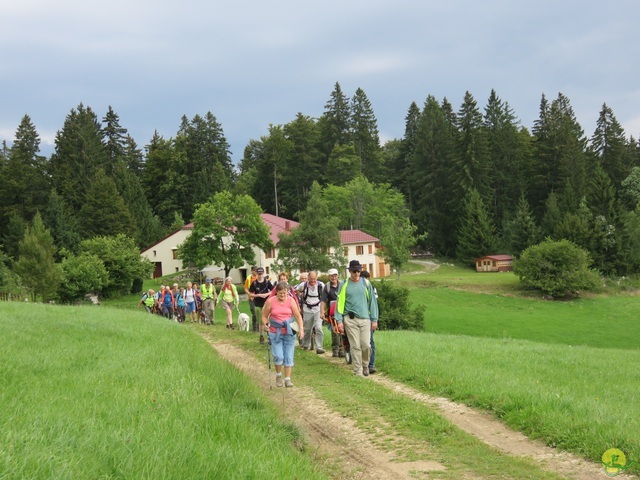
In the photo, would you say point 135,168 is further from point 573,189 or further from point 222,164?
point 573,189

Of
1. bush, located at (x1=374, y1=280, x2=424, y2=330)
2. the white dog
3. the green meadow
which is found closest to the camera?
the green meadow

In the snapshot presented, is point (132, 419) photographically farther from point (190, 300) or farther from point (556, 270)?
point (556, 270)

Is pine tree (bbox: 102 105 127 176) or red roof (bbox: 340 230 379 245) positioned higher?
pine tree (bbox: 102 105 127 176)

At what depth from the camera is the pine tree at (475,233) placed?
7750 centimetres

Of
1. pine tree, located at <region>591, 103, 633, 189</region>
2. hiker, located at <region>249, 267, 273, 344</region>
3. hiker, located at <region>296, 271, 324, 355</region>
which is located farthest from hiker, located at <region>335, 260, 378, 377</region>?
pine tree, located at <region>591, 103, 633, 189</region>

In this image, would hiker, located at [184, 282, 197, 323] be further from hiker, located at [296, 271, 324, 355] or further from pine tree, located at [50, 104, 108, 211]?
pine tree, located at [50, 104, 108, 211]

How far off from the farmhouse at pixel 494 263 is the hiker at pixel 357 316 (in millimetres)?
65822

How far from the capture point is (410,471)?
5.86 meters

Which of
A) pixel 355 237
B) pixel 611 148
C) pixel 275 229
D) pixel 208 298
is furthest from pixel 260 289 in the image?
pixel 611 148

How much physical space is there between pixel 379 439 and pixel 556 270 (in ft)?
169

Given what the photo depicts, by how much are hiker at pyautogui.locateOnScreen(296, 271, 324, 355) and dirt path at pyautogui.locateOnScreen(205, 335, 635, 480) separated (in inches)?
165

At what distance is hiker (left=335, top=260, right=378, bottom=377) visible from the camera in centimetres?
1141

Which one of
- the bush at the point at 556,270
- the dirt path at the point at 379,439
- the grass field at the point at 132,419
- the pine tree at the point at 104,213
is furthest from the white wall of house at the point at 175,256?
the grass field at the point at 132,419

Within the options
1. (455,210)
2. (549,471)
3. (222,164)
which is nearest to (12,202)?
(222,164)
